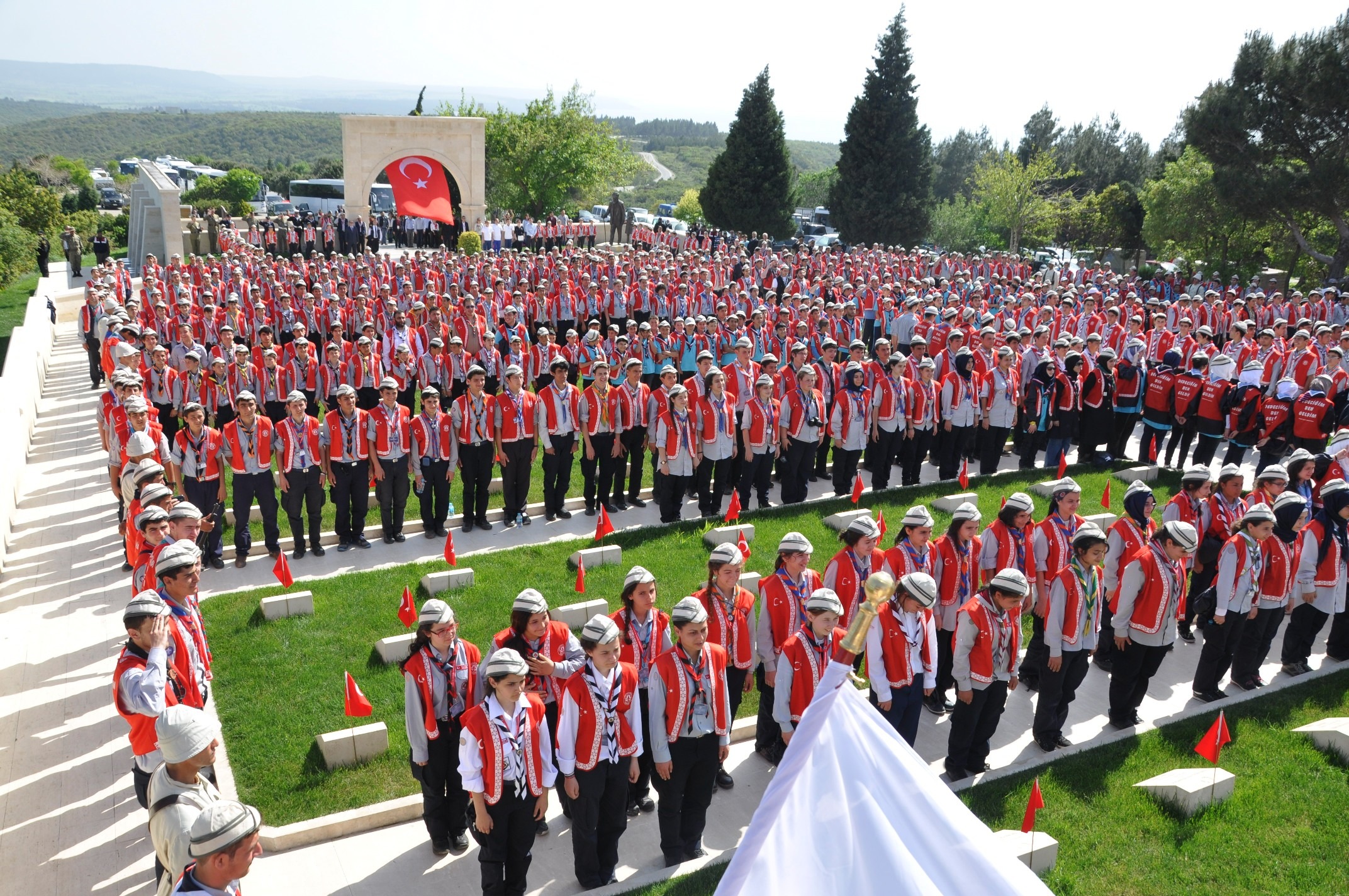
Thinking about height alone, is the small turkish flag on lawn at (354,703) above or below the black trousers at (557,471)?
below

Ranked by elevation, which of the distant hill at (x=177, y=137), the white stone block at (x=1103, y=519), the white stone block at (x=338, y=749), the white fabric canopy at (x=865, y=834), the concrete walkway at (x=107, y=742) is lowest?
the concrete walkway at (x=107, y=742)

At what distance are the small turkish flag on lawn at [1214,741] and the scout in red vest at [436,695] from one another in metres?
5.50

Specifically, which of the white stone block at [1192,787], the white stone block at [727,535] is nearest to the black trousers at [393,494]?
the white stone block at [727,535]

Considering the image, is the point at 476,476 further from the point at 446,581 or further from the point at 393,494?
the point at 446,581

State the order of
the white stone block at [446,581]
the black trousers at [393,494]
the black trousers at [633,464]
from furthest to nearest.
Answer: the black trousers at [633,464], the black trousers at [393,494], the white stone block at [446,581]

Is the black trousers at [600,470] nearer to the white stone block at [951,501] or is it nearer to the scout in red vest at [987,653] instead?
the white stone block at [951,501]

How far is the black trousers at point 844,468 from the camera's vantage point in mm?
13117

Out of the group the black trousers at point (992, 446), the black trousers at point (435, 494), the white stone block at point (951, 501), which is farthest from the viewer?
the black trousers at point (992, 446)

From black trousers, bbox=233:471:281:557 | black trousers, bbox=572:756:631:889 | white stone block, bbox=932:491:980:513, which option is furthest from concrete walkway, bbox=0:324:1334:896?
white stone block, bbox=932:491:980:513

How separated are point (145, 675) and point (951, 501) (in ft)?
32.2

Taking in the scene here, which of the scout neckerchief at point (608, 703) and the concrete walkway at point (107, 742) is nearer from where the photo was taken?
the scout neckerchief at point (608, 703)

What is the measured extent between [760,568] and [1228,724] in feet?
15.2

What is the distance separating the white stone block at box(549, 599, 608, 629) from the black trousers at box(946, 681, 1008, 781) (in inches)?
131

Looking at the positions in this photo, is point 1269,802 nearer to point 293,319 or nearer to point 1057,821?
point 1057,821
